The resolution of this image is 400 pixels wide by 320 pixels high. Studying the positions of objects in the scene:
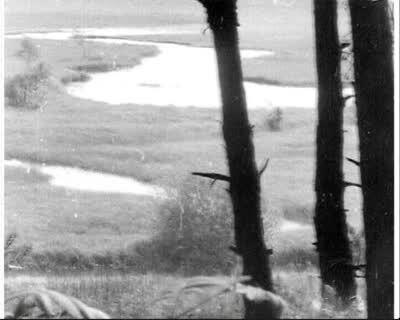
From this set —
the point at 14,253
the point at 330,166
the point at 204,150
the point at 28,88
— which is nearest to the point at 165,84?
the point at 204,150

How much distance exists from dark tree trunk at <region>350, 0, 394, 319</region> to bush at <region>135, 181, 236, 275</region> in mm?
357

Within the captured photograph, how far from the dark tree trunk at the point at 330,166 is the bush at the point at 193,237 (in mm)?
237

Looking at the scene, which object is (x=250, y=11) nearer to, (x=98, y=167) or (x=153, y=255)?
(x=98, y=167)

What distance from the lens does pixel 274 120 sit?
5.39ft

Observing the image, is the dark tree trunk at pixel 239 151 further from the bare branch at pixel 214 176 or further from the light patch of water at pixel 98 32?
the light patch of water at pixel 98 32

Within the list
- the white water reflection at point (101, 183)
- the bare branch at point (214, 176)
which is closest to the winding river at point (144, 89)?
the white water reflection at point (101, 183)

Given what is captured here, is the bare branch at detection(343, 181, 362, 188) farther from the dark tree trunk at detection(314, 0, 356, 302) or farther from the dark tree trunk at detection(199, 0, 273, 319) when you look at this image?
the dark tree trunk at detection(199, 0, 273, 319)

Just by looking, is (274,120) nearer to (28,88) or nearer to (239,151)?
(239,151)

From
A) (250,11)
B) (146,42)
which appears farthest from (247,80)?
(146,42)

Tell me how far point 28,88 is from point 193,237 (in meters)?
0.56

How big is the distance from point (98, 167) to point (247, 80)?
430mm

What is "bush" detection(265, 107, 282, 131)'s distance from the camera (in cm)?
163

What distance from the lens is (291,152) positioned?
1.64 m

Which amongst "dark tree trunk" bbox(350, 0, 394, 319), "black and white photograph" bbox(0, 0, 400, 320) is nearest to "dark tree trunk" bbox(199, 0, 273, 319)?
"black and white photograph" bbox(0, 0, 400, 320)
